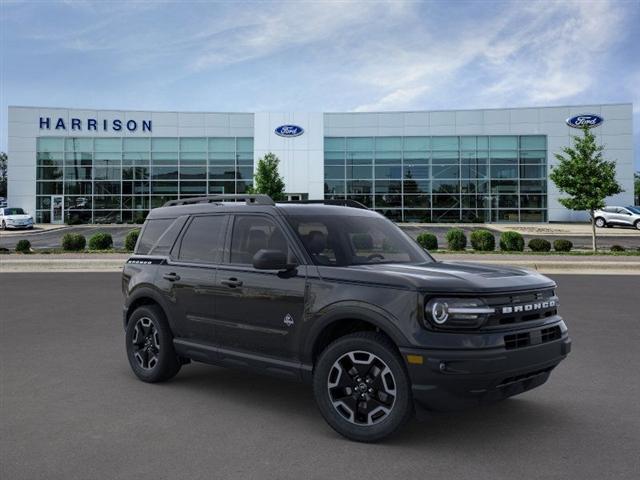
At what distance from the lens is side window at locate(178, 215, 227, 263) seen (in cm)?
Result: 583

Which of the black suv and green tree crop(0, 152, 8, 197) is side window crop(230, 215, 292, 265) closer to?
the black suv

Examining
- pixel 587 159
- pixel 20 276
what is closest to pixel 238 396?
pixel 20 276

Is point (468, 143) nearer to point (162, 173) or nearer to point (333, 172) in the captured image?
point (333, 172)

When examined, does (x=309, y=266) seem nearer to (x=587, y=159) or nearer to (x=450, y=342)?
(x=450, y=342)

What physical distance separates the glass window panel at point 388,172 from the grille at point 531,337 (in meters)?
46.4

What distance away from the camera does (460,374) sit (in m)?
4.07

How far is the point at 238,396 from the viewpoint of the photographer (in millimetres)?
5762

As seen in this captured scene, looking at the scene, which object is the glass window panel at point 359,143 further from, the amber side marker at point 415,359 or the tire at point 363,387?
the amber side marker at point 415,359

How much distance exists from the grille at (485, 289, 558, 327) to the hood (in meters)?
0.06

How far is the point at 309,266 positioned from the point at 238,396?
1.67m

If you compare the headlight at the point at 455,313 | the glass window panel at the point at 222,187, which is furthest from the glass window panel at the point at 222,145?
the headlight at the point at 455,313

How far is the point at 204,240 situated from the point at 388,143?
46.0 meters

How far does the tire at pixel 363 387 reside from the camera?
14.0ft

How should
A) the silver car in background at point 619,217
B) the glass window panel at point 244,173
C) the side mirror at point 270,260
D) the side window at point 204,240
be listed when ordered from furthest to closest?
the glass window panel at point 244,173 < the silver car in background at point 619,217 < the side window at point 204,240 < the side mirror at point 270,260
